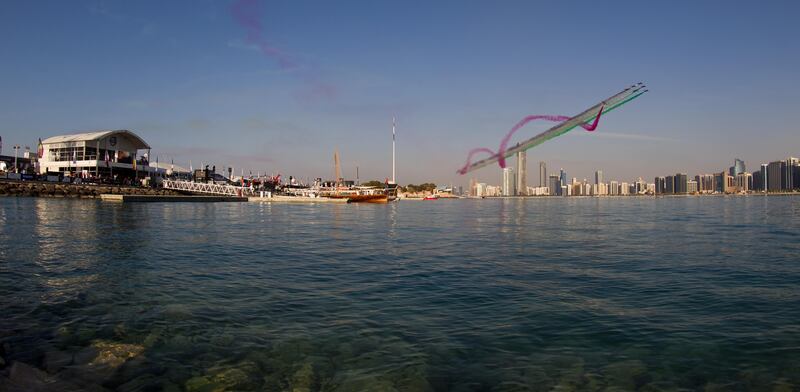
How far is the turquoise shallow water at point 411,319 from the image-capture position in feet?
21.3

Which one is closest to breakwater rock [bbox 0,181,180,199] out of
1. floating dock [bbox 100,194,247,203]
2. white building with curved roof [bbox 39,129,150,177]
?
floating dock [bbox 100,194,247,203]

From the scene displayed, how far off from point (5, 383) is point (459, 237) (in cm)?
2354

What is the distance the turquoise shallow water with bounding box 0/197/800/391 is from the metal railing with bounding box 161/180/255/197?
97314 mm

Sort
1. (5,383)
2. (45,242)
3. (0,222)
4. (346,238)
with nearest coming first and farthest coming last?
(5,383), (45,242), (346,238), (0,222)

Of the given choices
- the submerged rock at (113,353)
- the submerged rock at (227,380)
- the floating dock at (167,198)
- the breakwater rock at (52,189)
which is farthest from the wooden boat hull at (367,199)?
the submerged rock at (227,380)

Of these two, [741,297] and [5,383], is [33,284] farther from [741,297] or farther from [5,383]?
[741,297]

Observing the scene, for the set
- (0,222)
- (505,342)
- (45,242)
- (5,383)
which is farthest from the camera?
(0,222)

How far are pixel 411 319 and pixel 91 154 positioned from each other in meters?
121

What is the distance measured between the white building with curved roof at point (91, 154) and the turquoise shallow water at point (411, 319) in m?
101

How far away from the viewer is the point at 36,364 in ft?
22.2

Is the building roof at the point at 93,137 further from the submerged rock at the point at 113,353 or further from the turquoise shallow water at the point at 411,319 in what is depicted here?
the submerged rock at the point at 113,353

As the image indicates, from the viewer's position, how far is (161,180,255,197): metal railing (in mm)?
108375

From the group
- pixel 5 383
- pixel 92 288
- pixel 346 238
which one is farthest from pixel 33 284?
pixel 346 238

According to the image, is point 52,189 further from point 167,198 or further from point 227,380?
point 227,380
